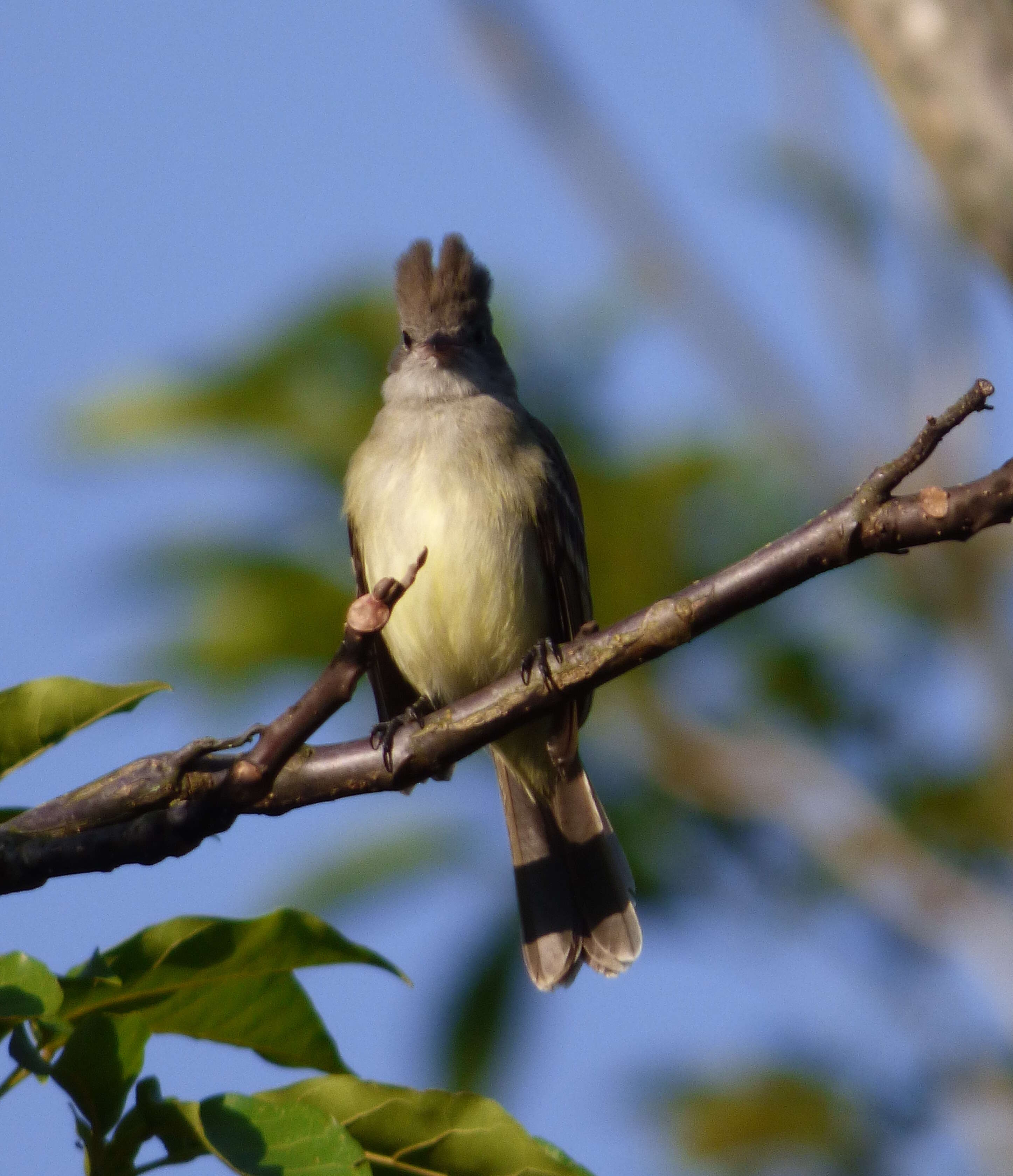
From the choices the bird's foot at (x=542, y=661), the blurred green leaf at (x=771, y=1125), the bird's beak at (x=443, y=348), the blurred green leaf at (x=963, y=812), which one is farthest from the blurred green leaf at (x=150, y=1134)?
the bird's beak at (x=443, y=348)

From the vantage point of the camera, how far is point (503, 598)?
15.3 feet

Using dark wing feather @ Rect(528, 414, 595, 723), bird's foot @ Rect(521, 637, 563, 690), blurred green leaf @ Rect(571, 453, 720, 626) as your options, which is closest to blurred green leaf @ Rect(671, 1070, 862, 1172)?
dark wing feather @ Rect(528, 414, 595, 723)

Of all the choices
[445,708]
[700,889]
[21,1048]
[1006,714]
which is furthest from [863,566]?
[21,1048]

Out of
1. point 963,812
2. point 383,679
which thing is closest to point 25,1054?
point 383,679

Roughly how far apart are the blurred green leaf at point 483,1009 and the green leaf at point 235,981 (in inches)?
94.0

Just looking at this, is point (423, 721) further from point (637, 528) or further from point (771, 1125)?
point (771, 1125)

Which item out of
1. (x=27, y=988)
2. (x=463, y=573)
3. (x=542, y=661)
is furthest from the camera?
(x=463, y=573)

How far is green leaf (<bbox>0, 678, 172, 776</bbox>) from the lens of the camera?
8.30ft

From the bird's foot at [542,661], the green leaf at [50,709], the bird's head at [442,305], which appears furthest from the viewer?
the bird's head at [442,305]

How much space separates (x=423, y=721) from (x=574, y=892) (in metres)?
1.95

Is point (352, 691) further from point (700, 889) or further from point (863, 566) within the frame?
point (863, 566)

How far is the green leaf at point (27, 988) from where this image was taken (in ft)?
6.72

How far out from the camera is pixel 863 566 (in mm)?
5863

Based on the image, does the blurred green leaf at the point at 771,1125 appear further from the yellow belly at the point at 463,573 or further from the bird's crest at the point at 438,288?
the bird's crest at the point at 438,288
